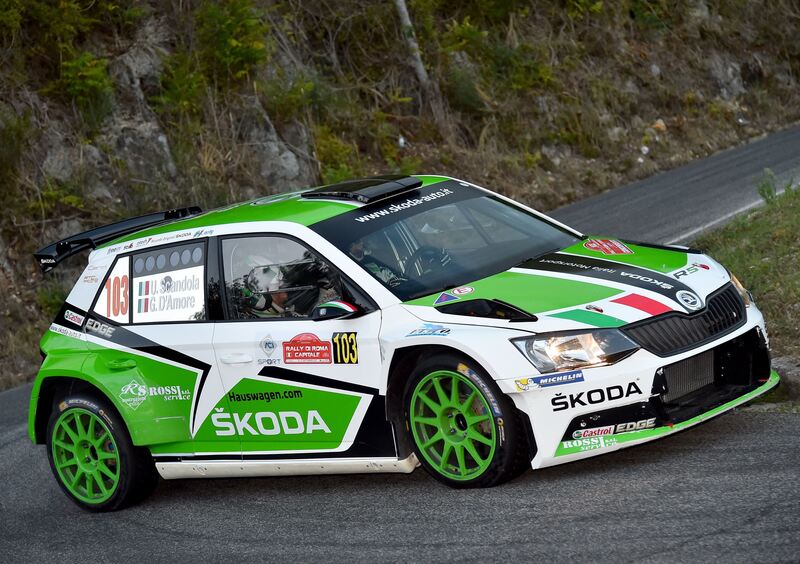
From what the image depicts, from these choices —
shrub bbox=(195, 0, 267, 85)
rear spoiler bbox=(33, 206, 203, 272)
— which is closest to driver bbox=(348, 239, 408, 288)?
rear spoiler bbox=(33, 206, 203, 272)

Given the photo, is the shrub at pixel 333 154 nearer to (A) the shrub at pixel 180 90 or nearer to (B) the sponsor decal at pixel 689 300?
(A) the shrub at pixel 180 90

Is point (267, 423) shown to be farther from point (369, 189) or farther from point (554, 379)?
point (554, 379)

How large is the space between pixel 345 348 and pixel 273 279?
0.73m

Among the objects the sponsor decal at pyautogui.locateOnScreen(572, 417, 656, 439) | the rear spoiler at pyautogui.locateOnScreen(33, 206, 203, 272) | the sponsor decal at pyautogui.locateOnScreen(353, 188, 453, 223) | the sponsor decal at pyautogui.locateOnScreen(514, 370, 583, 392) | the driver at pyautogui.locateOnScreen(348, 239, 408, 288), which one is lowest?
the sponsor decal at pyautogui.locateOnScreen(572, 417, 656, 439)

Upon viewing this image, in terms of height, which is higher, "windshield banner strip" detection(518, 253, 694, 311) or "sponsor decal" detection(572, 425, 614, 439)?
"windshield banner strip" detection(518, 253, 694, 311)

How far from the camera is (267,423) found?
21.4ft

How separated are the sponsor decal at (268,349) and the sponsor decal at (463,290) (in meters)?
1.08

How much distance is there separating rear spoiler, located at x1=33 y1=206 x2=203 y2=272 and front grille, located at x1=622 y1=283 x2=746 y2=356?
3.68 metres

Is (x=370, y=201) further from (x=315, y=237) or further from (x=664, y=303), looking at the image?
(x=664, y=303)

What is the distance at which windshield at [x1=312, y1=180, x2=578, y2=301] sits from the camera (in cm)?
640

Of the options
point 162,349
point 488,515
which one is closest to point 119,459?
point 162,349

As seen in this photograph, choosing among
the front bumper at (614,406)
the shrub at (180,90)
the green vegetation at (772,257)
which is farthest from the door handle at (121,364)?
the shrub at (180,90)

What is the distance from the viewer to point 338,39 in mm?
21594

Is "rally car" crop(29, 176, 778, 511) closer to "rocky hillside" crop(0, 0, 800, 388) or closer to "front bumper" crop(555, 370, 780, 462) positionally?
"front bumper" crop(555, 370, 780, 462)
